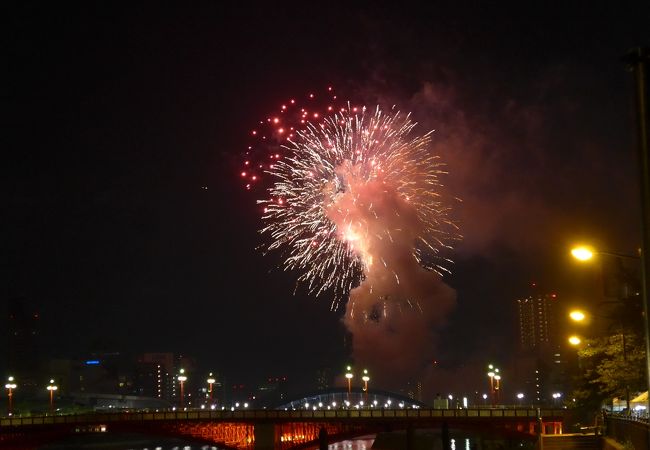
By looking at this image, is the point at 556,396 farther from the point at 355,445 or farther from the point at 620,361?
the point at 620,361

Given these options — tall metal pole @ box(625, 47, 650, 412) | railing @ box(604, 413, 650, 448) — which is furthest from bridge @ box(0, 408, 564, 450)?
tall metal pole @ box(625, 47, 650, 412)

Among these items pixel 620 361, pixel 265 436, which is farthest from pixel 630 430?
pixel 265 436

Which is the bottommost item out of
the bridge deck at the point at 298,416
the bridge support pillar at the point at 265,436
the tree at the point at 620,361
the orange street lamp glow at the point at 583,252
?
the bridge support pillar at the point at 265,436

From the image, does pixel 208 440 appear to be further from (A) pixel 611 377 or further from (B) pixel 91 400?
(B) pixel 91 400

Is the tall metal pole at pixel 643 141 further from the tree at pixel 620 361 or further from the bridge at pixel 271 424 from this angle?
the bridge at pixel 271 424

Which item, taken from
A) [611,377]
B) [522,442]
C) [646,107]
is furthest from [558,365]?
[646,107]

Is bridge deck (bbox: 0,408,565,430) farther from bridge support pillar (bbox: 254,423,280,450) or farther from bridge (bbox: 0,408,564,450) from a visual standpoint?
bridge support pillar (bbox: 254,423,280,450)

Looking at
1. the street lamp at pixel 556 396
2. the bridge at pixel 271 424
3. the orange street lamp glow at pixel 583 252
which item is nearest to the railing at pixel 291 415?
the bridge at pixel 271 424
